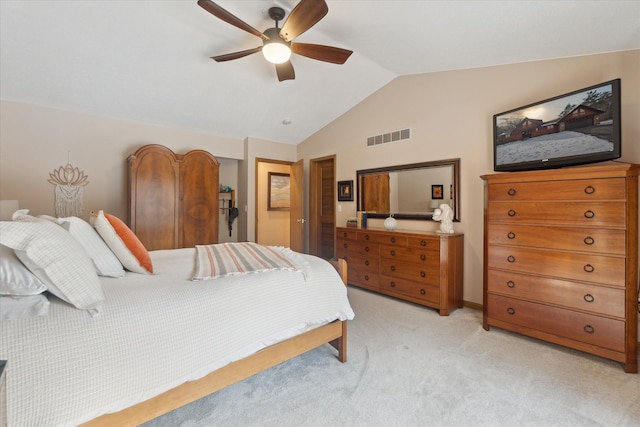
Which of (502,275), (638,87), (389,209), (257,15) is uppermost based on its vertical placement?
(257,15)

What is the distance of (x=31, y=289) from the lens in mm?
1111

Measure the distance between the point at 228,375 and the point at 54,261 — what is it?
37.9 inches

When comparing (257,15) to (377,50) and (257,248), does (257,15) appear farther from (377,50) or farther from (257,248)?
(257,248)

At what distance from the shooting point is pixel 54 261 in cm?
109

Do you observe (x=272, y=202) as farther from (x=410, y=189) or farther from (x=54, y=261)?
(x=54, y=261)

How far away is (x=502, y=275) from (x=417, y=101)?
235 centimetres

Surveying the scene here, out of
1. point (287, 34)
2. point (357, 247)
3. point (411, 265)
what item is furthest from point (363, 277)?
point (287, 34)

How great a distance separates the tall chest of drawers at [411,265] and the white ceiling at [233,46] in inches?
76.4

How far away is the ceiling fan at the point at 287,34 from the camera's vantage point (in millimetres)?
1942

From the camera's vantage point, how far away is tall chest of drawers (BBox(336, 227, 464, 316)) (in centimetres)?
296

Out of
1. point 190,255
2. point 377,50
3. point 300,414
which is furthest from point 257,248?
point 377,50

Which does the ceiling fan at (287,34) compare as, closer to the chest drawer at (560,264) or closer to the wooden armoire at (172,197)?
the wooden armoire at (172,197)

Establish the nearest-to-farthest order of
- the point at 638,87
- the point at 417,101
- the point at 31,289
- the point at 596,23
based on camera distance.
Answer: the point at 31,289 < the point at 596,23 < the point at 638,87 < the point at 417,101

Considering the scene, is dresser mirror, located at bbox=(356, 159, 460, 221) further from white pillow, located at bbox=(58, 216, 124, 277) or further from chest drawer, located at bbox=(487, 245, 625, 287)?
white pillow, located at bbox=(58, 216, 124, 277)
